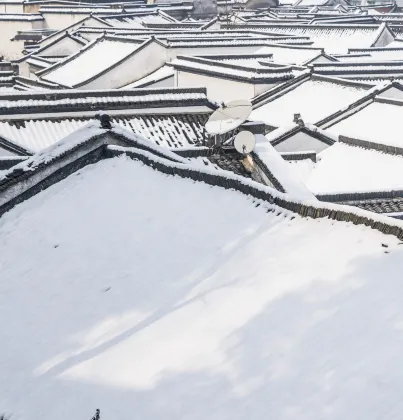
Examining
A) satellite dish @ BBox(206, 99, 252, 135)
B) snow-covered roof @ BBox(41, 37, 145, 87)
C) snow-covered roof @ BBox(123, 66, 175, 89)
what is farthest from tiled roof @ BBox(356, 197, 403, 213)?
snow-covered roof @ BBox(41, 37, 145, 87)

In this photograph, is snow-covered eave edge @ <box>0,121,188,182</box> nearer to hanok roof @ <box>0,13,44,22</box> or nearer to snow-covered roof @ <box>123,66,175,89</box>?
snow-covered roof @ <box>123,66,175,89</box>

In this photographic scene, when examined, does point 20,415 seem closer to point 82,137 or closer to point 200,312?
point 200,312

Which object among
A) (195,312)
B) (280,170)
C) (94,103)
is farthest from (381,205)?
(195,312)

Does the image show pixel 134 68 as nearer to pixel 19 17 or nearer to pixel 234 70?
pixel 234 70

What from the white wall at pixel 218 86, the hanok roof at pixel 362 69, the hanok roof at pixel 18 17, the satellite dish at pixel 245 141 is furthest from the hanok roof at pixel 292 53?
the hanok roof at pixel 18 17

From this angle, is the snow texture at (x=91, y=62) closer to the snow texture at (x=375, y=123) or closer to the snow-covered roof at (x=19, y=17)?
the snow texture at (x=375, y=123)
